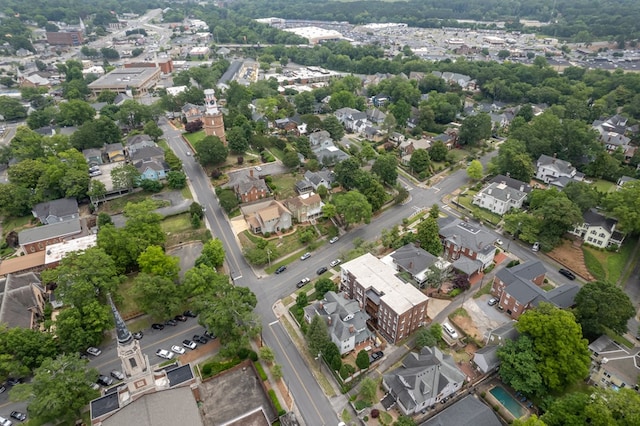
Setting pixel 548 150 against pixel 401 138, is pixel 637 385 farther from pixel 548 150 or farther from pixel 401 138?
pixel 401 138

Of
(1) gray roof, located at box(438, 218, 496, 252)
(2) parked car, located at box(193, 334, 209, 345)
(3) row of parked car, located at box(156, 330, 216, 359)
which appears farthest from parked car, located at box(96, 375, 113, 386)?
(1) gray roof, located at box(438, 218, 496, 252)

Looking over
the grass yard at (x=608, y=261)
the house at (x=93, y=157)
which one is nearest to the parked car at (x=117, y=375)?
the house at (x=93, y=157)

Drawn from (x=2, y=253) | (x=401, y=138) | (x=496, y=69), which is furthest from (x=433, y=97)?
(x=2, y=253)

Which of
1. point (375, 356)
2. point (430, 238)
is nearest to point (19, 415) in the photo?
point (375, 356)

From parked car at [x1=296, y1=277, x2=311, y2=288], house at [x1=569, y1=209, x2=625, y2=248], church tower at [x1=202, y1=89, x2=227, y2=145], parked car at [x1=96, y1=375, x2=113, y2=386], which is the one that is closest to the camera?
parked car at [x1=96, y1=375, x2=113, y2=386]

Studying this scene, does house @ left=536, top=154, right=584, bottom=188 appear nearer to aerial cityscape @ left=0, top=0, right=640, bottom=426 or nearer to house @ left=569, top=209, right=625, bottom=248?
aerial cityscape @ left=0, top=0, right=640, bottom=426

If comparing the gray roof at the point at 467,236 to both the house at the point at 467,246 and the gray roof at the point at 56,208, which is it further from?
the gray roof at the point at 56,208
